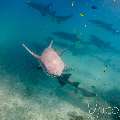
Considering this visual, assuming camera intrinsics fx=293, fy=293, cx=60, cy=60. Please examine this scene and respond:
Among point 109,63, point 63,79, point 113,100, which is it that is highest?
point 109,63

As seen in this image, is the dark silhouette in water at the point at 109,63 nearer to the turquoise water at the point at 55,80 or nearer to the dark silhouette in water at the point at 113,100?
the turquoise water at the point at 55,80

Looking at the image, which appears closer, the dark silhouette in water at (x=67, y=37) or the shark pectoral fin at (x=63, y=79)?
the shark pectoral fin at (x=63, y=79)

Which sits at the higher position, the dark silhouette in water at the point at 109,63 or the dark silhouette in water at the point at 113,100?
the dark silhouette in water at the point at 109,63

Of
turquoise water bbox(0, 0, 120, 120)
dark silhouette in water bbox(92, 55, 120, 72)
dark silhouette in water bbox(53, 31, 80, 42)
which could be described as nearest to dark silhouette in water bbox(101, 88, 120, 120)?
turquoise water bbox(0, 0, 120, 120)

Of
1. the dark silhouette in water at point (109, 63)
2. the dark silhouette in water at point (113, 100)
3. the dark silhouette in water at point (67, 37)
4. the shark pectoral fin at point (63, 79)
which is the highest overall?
the dark silhouette in water at point (67, 37)

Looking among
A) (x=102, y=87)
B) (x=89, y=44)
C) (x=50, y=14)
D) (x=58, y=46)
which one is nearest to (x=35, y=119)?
(x=102, y=87)

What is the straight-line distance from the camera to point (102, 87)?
502 inches

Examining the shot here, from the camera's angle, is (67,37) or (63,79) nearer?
(63,79)

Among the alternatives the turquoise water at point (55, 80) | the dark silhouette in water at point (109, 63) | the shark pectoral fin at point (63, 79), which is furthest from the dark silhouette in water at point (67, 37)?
the shark pectoral fin at point (63, 79)

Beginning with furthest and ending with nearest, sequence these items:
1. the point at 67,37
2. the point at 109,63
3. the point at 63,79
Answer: the point at 67,37 → the point at 109,63 → the point at 63,79

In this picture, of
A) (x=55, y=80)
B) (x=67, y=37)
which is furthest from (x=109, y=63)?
(x=55, y=80)

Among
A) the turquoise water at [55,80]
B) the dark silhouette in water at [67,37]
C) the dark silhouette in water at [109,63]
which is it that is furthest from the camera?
the dark silhouette in water at [67,37]

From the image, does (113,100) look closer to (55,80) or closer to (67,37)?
(55,80)

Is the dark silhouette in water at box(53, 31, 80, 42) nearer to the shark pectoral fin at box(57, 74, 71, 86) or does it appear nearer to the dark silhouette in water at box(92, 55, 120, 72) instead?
Answer: the dark silhouette in water at box(92, 55, 120, 72)
